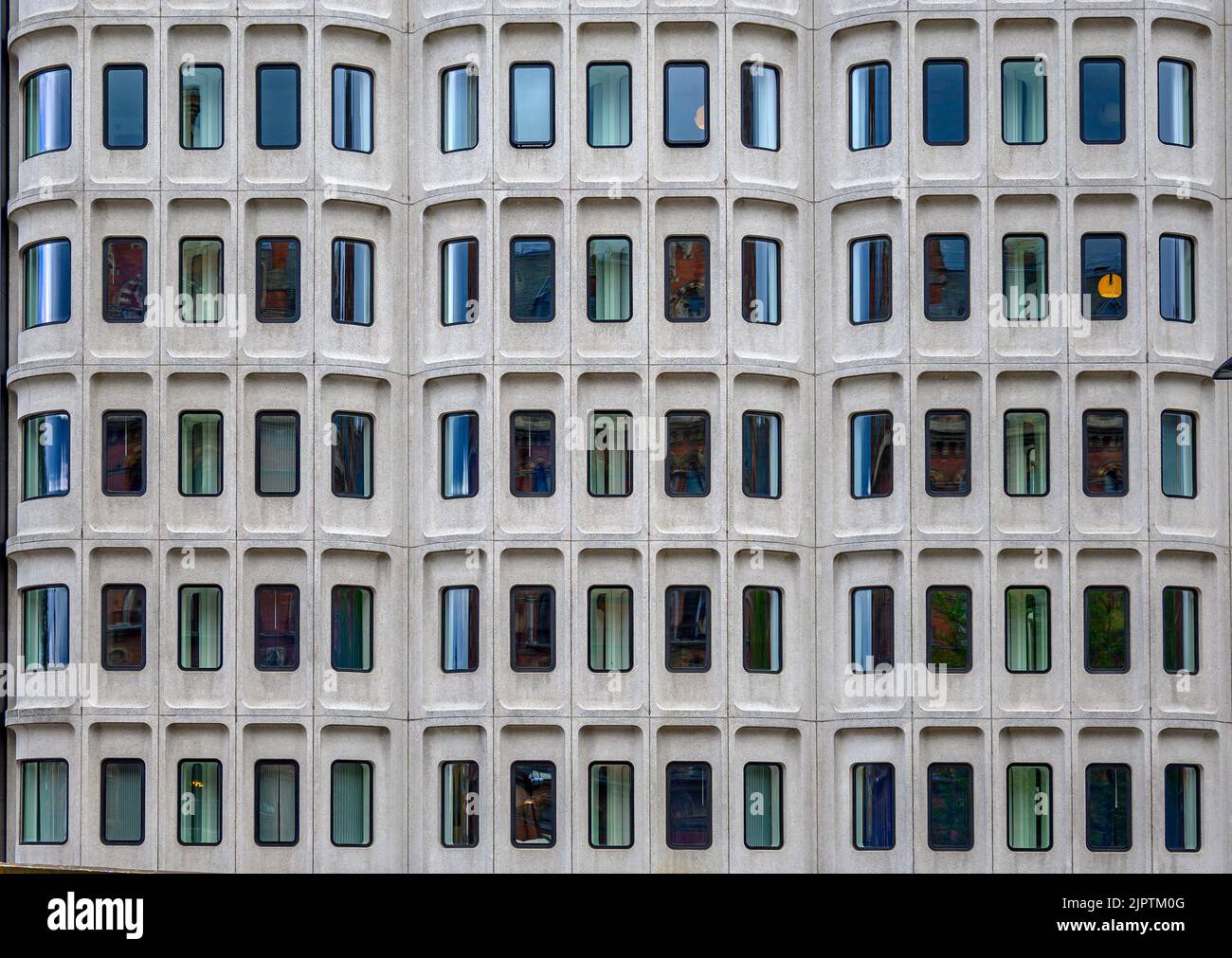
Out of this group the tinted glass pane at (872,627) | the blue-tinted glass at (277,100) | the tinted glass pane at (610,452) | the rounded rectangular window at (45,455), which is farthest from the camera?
the blue-tinted glass at (277,100)

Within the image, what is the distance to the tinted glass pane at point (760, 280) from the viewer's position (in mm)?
50750

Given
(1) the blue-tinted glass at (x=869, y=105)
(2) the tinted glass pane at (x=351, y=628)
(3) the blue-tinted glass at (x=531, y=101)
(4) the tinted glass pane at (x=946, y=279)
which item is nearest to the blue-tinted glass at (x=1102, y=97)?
(4) the tinted glass pane at (x=946, y=279)

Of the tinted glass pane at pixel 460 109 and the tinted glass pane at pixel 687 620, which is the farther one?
the tinted glass pane at pixel 460 109

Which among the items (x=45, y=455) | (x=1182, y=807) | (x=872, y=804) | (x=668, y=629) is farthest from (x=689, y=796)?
(x=45, y=455)

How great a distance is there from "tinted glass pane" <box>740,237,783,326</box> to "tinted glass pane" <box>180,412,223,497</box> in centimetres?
1237

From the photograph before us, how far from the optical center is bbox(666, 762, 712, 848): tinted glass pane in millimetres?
49625

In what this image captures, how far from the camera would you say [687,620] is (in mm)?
50156

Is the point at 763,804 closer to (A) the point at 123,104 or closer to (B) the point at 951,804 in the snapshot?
(B) the point at 951,804

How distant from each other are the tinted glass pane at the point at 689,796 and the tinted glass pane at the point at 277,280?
1358 centimetres

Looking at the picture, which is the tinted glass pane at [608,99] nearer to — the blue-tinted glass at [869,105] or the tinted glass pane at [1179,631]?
the blue-tinted glass at [869,105]

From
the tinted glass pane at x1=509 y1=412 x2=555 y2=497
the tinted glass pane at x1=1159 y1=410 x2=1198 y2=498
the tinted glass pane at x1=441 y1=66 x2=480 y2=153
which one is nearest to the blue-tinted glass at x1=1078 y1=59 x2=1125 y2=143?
the tinted glass pane at x1=1159 y1=410 x2=1198 y2=498

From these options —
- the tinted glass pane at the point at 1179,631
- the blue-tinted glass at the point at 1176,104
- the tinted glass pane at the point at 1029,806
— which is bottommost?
the tinted glass pane at the point at 1029,806

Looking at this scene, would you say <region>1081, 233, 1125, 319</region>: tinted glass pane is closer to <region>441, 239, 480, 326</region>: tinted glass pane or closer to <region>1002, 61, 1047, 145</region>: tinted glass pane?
<region>1002, 61, 1047, 145</region>: tinted glass pane

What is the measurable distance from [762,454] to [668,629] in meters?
4.56
